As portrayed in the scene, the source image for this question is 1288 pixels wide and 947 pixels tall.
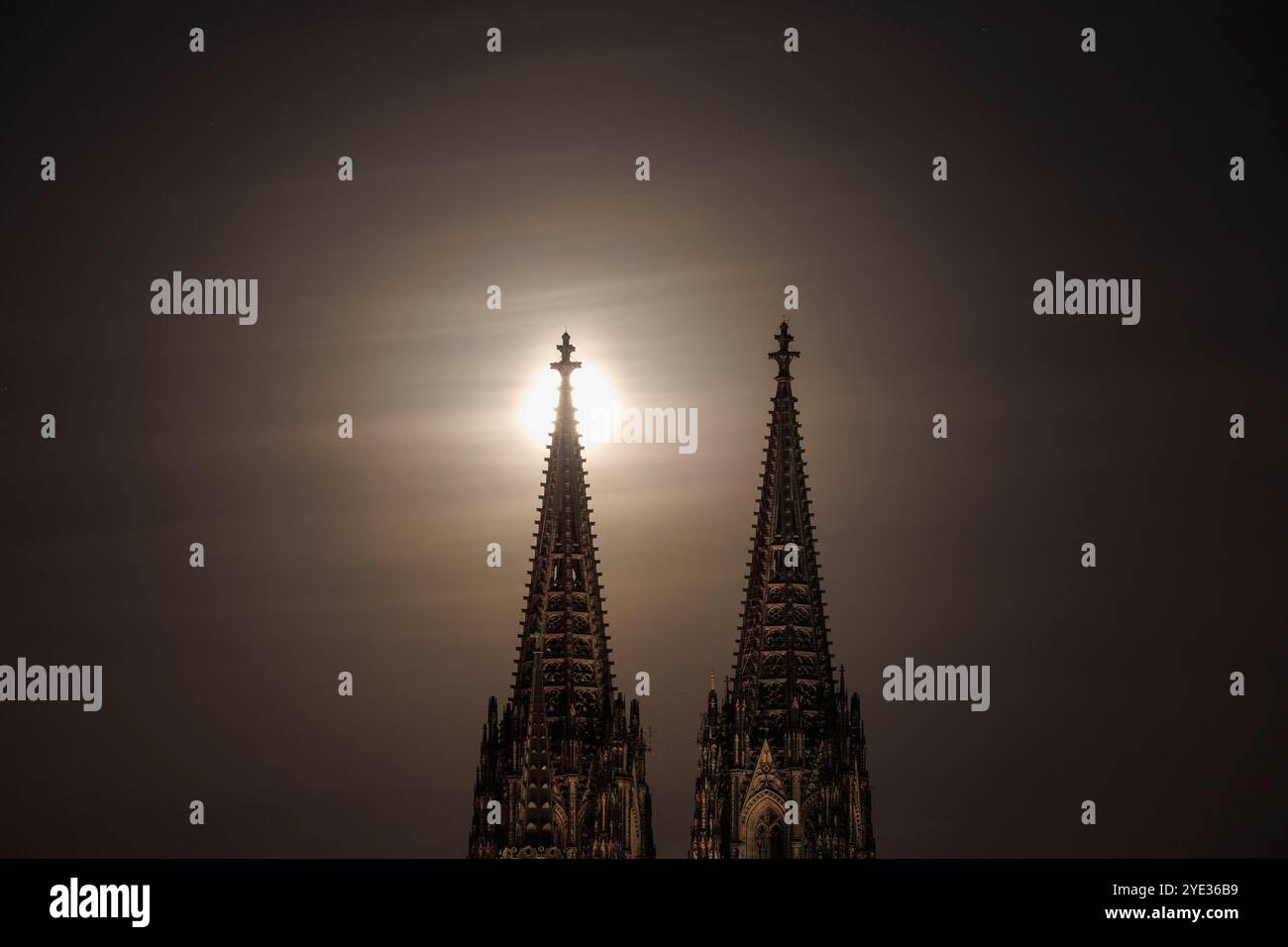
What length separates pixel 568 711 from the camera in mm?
87688

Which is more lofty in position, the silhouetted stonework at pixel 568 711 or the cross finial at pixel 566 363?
the cross finial at pixel 566 363

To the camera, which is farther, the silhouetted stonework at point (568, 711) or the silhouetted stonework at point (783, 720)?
the silhouetted stonework at point (783, 720)

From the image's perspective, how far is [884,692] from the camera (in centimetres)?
9006

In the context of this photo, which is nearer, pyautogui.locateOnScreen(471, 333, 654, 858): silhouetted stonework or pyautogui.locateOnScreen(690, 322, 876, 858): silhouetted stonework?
pyautogui.locateOnScreen(471, 333, 654, 858): silhouetted stonework

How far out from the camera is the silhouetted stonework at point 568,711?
85.4 meters

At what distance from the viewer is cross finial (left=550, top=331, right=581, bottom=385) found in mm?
89188

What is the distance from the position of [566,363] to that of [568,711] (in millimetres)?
9704

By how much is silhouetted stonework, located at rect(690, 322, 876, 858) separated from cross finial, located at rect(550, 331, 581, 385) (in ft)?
18.3

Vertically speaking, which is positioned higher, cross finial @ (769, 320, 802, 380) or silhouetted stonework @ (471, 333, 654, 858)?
cross finial @ (769, 320, 802, 380)

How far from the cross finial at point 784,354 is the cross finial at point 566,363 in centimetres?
552
